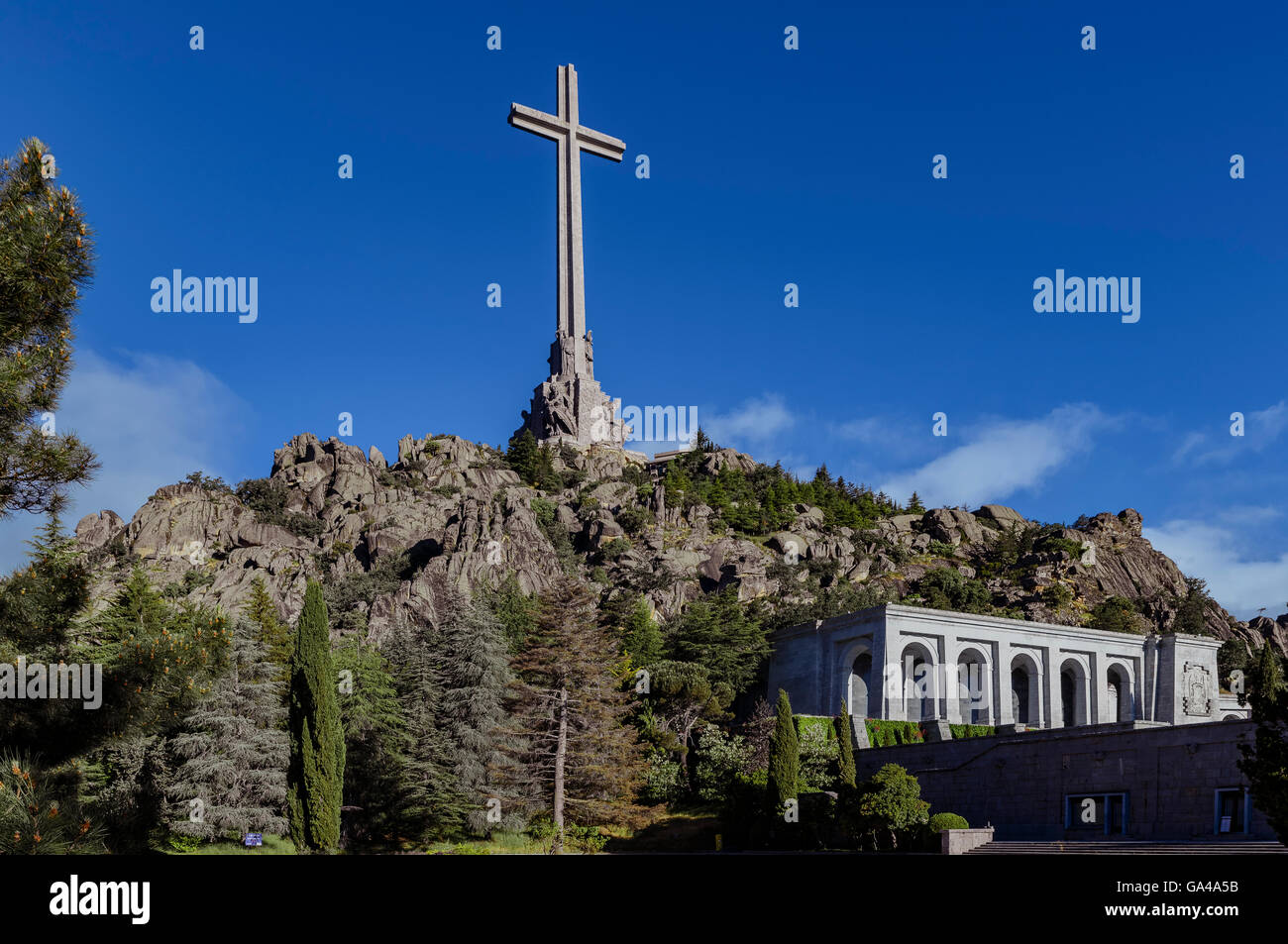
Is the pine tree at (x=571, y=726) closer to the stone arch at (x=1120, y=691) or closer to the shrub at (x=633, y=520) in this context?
the stone arch at (x=1120, y=691)

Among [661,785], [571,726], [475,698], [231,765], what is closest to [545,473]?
[661,785]

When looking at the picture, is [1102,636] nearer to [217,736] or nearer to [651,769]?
[651,769]

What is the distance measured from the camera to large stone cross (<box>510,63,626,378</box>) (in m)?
80.5

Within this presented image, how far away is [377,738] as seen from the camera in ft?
121

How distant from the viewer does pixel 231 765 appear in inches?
1299

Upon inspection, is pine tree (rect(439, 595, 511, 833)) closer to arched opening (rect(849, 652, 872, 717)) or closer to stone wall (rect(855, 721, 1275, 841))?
stone wall (rect(855, 721, 1275, 841))

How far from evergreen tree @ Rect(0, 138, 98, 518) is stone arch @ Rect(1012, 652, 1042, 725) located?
45238 mm

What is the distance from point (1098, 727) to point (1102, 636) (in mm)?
24760

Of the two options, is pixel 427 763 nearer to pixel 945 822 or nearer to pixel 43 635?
pixel 945 822

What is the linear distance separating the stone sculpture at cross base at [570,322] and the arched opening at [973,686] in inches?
1695

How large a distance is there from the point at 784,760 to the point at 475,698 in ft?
34.6

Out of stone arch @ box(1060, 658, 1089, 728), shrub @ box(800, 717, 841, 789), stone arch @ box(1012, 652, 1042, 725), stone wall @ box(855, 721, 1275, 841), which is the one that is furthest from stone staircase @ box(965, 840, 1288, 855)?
stone arch @ box(1060, 658, 1089, 728)
